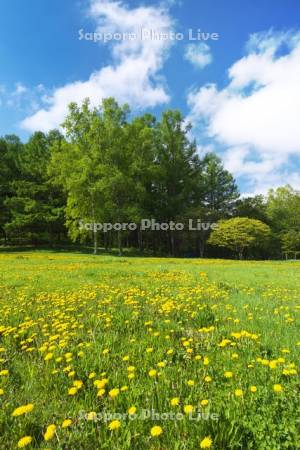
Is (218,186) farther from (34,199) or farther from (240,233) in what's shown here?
(34,199)

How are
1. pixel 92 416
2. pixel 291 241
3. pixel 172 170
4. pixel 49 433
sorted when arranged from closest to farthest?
pixel 49 433, pixel 92 416, pixel 172 170, pixel 291 241

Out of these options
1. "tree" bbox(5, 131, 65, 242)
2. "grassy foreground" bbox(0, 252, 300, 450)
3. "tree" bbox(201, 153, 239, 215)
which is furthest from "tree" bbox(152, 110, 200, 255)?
"grassy foreground" bbox(0, 252, 300, 450)

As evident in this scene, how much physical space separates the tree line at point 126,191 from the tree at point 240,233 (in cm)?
16

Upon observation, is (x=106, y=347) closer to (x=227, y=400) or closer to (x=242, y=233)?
(x=227, y=400)

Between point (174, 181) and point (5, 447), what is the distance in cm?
4891

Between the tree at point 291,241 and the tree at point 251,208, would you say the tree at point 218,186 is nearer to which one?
the tree at point 251,208

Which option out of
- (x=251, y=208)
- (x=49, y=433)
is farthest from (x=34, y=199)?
(x=49, y=433)

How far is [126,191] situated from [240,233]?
64.8 ft

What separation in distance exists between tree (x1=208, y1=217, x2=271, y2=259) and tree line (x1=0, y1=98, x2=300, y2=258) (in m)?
0.16

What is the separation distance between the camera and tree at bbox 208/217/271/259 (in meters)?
45.6

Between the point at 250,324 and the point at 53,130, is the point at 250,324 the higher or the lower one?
the lower one

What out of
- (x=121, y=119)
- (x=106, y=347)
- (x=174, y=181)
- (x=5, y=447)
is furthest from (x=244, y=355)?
(x=174, y=181)

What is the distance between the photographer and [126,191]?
39156 mm

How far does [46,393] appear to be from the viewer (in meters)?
A: 2.75
